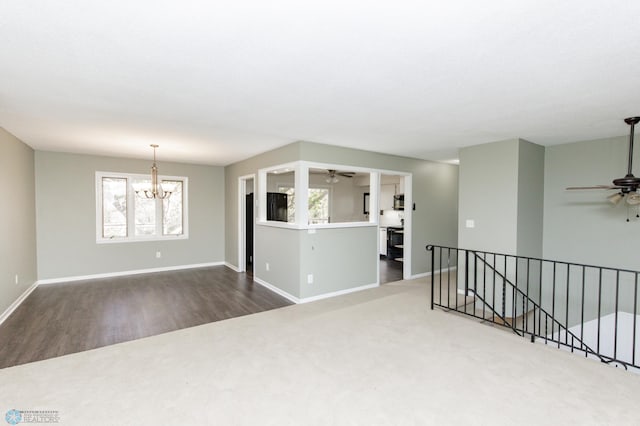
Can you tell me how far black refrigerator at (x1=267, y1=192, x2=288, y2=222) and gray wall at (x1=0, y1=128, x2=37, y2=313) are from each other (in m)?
3.58

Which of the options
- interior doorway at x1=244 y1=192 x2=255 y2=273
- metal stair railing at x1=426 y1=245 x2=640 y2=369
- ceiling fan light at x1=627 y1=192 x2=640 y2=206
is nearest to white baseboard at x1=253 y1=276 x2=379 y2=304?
metal stair railing at x1=426 y1=245 x2=640 y2=369

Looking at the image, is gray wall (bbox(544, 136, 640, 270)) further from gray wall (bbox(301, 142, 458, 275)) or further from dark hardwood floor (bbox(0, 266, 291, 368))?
dark hardwood floor (bbox(0, 266, 291, 368))

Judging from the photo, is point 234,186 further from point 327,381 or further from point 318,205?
point 327,381

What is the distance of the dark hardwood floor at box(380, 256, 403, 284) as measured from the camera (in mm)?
6023

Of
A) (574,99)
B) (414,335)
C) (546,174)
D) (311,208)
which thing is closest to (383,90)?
(574,99)

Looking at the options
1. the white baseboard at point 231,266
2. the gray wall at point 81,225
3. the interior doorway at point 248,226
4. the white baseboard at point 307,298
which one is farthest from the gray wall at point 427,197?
the gray wall at point 81,225

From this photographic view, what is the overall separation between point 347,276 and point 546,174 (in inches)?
139

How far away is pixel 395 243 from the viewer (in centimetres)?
800

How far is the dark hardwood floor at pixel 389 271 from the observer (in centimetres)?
602

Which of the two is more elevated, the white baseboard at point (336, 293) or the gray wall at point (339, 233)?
the gray wall at point (339, 233)

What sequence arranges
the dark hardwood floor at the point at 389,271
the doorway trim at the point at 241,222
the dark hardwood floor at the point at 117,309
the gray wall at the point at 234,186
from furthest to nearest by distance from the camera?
the doorway trim at the point at 241,222 < the dark hardwood floor at the point at 389,271 < the gray wall at the point at 234,186 < the dark hardwood floor at the point at 117,309

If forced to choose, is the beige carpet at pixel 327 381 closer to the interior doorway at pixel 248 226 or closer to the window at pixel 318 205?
the interior doorway at pixel 248 226

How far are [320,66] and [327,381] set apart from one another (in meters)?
2.32

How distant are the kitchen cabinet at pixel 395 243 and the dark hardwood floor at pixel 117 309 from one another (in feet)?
12.7
